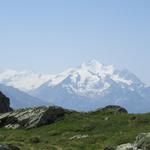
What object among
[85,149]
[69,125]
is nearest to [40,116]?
[69,125]

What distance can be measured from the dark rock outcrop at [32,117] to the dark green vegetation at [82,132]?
155 centimetres

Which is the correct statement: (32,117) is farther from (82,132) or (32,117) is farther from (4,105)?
(4,105)

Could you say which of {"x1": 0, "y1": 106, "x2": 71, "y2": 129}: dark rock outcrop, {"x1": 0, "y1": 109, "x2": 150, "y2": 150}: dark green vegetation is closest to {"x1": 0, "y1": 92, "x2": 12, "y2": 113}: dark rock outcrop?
{"x1": 0, "y1": 106, "x2": 71, "y2": 129}: dark rock outcrop

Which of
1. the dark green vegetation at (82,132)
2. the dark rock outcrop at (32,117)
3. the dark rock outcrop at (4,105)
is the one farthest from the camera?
the dark rock outcrop at (4,105)

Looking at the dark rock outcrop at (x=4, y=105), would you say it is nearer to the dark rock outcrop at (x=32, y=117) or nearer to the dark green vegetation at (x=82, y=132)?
the dark rock outcrop at (x=32, y=117)

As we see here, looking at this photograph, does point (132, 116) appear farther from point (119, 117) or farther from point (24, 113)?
point (24, 113)

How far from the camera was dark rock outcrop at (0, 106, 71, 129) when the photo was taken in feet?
207

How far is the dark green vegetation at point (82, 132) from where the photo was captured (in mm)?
41822

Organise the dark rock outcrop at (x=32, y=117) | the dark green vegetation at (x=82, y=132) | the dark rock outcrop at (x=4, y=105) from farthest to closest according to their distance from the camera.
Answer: the dark rock outcrop at (x=4, y=105), the dark rock outcrop at (x=32, y=117), the dark green vegetation at (x=82, y=132)

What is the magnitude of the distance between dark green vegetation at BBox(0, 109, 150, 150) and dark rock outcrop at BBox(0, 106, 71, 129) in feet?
5.10

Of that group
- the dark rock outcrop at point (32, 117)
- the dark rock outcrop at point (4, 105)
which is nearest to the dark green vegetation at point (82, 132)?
the dark rock outcrop at point (32, 117)

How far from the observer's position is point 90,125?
181 feet

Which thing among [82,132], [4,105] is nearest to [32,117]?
[82,132]

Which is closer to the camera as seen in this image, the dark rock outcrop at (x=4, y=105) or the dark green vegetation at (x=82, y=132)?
the dark green vegetation at (x=82, y=132)
